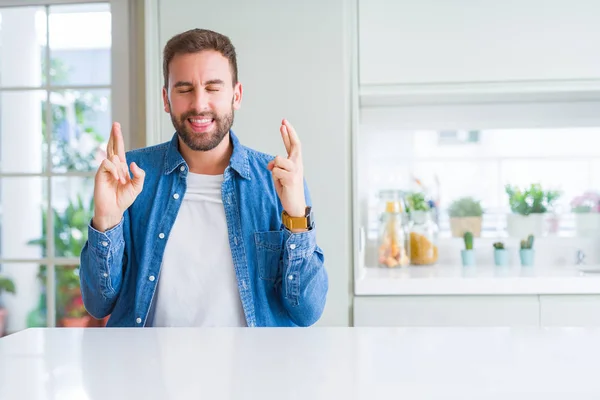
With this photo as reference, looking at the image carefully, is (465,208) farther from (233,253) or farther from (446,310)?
(233,253)

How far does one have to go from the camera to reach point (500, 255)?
2.78 meters

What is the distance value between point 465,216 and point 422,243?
0.33m

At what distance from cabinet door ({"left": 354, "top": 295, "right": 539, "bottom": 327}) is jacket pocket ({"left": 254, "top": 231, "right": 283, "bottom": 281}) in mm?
939

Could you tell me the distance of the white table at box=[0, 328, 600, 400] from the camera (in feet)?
2.18

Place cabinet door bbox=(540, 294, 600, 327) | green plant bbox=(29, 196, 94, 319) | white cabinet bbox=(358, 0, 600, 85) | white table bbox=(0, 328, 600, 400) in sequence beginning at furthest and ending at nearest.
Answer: green plant bbox=(29, 196, 94, 319) → white cabinet bbox=(358, 0, 600, 85) → cabinet door bbox=(540, 294, 600, 327) → white table bbox=(0, 328, 600, 400)

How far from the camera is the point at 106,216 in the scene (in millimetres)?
1304

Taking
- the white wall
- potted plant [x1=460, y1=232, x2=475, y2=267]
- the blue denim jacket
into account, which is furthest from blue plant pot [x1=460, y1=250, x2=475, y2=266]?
the blue denim jacket

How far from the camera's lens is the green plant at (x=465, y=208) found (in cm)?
298

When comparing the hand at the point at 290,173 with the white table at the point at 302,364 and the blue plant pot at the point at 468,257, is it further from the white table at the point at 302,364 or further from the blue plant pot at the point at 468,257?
the blue plant pot at the point at 468,257


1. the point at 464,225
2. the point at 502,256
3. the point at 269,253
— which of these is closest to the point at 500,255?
the point at 502,256

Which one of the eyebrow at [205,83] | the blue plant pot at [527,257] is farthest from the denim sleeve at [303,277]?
the blue plant pot at [527,257]

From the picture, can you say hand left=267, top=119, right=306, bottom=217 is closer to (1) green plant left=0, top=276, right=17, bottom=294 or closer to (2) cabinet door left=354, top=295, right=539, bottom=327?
(2) cabinet door left=354, top=295, right=539, bottom=327

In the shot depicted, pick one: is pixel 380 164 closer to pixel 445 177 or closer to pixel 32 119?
pixel 445 177

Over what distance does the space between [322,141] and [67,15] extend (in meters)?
1.25
